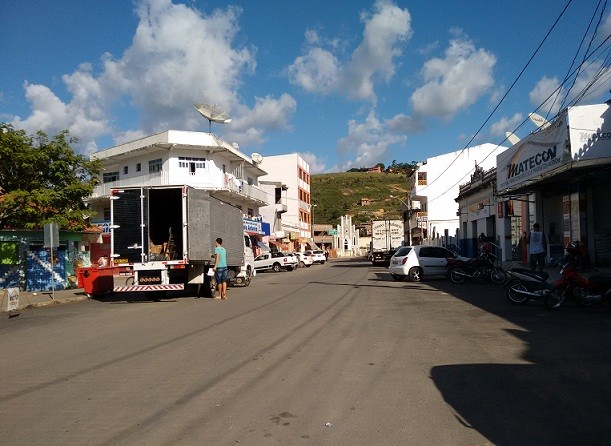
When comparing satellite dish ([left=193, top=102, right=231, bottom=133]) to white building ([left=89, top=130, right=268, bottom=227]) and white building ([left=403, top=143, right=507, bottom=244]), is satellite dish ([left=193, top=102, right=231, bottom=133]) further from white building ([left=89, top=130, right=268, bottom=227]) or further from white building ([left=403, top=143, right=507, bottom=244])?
white building ([left=403, top=143, right=507, bottom=244])

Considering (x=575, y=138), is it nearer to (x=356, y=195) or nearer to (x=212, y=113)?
(x=212, y=113)

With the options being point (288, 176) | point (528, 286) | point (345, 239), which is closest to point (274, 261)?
point (528, 286)

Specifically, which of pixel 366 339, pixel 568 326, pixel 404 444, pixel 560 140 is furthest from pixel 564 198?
pixel 404 444

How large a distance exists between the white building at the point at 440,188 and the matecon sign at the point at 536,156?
102ft

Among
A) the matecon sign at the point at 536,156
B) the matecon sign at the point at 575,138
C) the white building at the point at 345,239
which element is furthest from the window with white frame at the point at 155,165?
the white building at the point at 345,239

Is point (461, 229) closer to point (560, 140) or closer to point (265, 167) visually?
point (560, 140)

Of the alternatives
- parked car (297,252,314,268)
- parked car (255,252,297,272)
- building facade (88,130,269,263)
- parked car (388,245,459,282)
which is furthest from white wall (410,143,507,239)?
parked car (388,245,459,282)

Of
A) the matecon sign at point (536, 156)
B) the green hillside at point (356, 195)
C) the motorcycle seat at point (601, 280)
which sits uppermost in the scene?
the green hillside at point (356, 195)

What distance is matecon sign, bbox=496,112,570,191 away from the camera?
653 inches

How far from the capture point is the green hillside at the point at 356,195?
111m

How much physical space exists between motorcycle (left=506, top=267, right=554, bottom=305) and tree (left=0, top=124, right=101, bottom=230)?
16.5m

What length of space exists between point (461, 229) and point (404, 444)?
1557 inches

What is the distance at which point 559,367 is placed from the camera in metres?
6.68

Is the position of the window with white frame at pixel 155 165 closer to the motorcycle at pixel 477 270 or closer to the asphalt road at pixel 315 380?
the motorcycle at pixel 477 270
